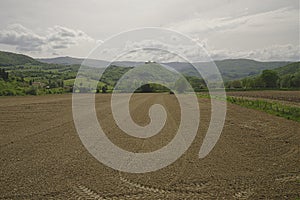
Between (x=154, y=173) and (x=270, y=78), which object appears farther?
(x=270, y=78)

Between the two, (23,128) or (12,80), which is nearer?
(23,128)

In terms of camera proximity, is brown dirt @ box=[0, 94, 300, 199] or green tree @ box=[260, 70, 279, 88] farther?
green tree @ box=[260, 70, 279, 88]

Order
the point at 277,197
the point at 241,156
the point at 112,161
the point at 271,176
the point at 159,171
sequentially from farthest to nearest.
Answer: the point at 241,156 → the point at 112,161 → the point at 159,171 → the point at 271,176 → the point at 277,197

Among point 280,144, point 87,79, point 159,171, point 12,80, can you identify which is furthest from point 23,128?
point 87,79

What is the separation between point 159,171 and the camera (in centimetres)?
874

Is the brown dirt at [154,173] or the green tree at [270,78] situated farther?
the green tree at [270,78]

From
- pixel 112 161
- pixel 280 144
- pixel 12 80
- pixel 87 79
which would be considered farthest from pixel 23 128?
pixel 87 79

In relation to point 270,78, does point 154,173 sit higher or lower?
lower

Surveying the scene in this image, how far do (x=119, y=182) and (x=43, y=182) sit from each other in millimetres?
2104

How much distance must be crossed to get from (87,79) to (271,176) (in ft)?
373

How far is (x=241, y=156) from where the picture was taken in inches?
417

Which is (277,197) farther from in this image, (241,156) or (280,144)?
(280,144)

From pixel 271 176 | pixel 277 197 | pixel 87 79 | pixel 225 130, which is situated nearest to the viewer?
pixel 277 197

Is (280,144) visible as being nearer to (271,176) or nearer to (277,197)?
(271,176)
